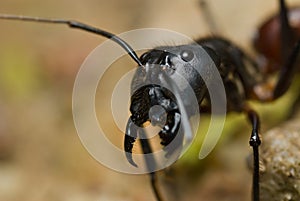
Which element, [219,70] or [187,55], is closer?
[187,55]

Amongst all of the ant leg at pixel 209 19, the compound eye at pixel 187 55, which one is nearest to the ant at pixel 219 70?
the compound eye at pixel 187 55

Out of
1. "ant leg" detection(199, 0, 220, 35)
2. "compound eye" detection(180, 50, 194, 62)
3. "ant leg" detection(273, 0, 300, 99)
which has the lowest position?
"compound eye" detection(180, 50, 194, 62)

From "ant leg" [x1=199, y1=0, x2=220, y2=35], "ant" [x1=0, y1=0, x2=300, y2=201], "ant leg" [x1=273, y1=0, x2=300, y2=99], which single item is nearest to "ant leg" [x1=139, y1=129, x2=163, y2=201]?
"ant" [x1=0, y1=0, x2=300, y2=201]

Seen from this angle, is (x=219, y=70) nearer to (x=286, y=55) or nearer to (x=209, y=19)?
(x=286, y=55)

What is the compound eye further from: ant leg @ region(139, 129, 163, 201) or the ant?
ant leg @ region(139, 129, 163, 201)

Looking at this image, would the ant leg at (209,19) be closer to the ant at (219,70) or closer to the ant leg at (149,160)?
the ant at (219,70)

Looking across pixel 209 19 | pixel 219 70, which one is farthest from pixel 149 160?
pixel 209 19

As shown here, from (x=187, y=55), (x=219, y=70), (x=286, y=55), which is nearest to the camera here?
(x=187, y=55)
